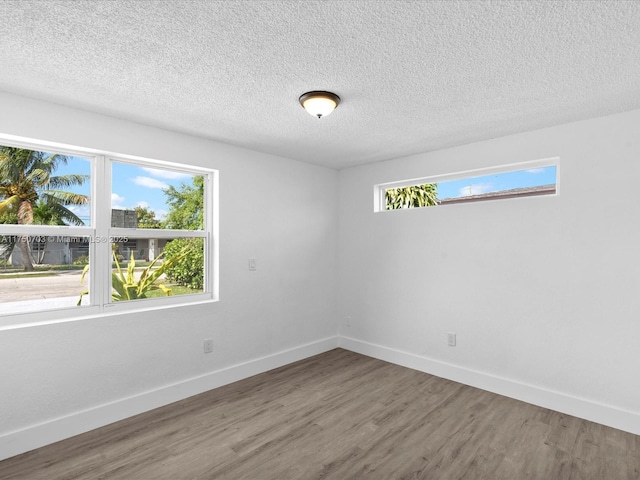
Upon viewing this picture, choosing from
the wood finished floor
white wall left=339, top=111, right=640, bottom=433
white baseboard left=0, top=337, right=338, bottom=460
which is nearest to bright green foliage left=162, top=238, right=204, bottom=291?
white baseboard left=0, top=337, right=338, bottom=460

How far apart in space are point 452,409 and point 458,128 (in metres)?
2.41

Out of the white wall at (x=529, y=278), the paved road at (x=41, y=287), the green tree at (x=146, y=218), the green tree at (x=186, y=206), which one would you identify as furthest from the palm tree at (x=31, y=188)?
the white wall at (x=529, y=278)

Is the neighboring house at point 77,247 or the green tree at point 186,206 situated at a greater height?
the green tree at point 186,206

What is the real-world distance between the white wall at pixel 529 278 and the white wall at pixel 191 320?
0.77m

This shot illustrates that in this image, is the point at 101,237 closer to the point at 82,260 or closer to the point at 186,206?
the point at 82,260

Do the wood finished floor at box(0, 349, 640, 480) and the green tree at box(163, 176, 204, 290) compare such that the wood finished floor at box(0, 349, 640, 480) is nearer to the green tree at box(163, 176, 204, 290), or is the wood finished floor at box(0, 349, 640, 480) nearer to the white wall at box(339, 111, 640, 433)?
the white wall at box(339, 111, 640, 433)

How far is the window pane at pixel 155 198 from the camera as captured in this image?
297 cm

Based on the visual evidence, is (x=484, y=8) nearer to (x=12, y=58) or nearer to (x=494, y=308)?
(x=12, y=58)

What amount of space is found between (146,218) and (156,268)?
1.52 ft

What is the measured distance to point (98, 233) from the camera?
9.22 feet

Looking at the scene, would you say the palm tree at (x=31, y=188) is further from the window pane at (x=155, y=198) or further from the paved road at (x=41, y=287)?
the window pane at (x=155, y=198)

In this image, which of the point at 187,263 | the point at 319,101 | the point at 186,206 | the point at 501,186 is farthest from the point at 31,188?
the point at 501,186

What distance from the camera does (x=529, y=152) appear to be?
309cm

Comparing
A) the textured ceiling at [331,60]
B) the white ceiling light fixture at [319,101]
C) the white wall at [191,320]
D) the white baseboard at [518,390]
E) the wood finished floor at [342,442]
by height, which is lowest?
the wood finished floor at [342,442]
